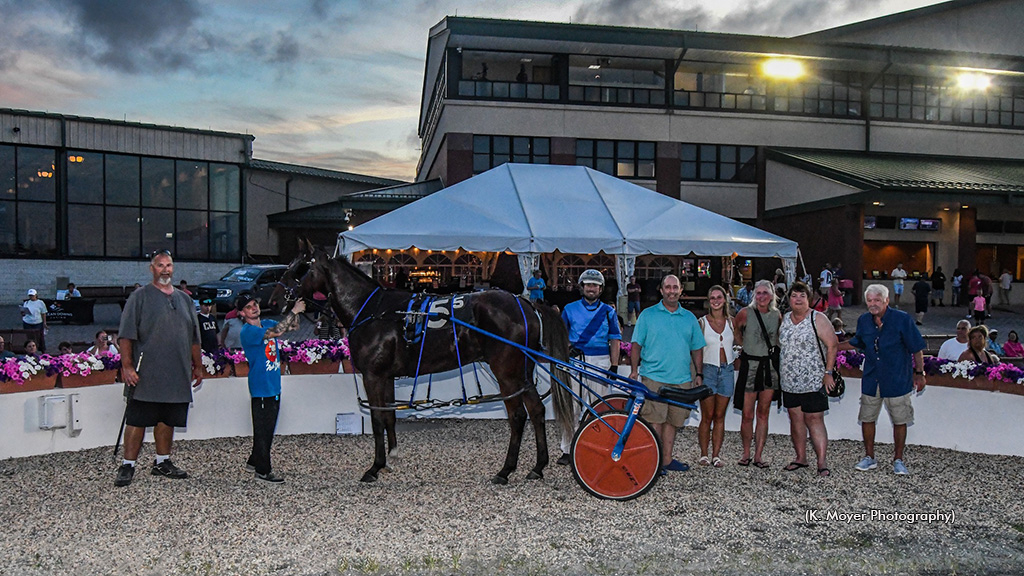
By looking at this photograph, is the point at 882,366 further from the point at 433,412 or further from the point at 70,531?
the point at 70,531

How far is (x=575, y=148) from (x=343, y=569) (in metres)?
28.6

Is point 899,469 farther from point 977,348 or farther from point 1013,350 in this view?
point 1013,350

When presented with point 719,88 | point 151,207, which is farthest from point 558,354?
point 151,207

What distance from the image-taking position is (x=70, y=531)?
5.23m

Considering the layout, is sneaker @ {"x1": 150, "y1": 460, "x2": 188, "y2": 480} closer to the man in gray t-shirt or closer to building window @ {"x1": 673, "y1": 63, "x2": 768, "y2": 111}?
the man in gray t-shirt

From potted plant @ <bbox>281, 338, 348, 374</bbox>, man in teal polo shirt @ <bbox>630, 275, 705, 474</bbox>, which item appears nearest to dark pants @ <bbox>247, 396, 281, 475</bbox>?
potted plant @ <bbox>281, 338, 348, 374</bbox>

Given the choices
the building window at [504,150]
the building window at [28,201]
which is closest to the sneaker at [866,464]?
the building window at [504,150]

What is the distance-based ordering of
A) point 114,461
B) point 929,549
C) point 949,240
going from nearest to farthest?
1. point 929,549
2. point 114,461
3. point 949,240

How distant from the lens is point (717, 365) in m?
7.11

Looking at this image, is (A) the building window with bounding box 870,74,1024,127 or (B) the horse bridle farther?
(A) the building window with bounding box 870,74,1024,127

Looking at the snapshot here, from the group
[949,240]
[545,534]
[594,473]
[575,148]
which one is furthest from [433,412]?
[949,240]

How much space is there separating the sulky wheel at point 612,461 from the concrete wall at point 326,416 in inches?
105

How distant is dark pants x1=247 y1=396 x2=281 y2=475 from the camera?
21.6 ft

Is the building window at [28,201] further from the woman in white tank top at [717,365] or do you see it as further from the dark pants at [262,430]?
the woman in white tank top at [717,365]
